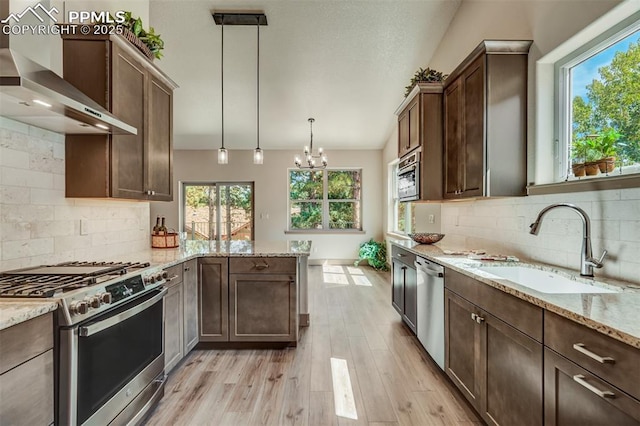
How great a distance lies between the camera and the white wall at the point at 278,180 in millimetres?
7199

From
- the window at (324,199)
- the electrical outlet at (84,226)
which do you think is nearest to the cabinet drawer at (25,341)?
the electrical outlet at (84,226)

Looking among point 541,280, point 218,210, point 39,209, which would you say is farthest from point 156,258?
point 218,210

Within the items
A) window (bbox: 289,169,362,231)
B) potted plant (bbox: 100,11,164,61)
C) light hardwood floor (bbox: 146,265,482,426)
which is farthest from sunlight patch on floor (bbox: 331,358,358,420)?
window (bbox: 289,169,362,231)

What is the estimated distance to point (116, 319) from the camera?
1605mm

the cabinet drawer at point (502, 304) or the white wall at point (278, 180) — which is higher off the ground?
the white wall at point (278, 180)

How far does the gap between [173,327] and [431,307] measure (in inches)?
79.8

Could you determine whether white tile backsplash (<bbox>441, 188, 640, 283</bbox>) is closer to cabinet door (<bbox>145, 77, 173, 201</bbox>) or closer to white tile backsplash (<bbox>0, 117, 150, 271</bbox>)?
cabinet door (<bbox>145, 77, 173, 201</bbox>)

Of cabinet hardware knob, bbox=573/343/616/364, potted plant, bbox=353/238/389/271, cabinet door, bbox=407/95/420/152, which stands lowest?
potted plant, bbox=353/238/389/271

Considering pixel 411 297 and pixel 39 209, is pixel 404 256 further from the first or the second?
pixel 39 209

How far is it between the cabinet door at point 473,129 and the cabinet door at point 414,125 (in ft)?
2.11

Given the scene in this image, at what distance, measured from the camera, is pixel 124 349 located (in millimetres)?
1702

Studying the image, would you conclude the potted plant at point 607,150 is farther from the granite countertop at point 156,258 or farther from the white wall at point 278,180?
the white wall at point 278,180

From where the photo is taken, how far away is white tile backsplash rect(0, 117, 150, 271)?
173 cm

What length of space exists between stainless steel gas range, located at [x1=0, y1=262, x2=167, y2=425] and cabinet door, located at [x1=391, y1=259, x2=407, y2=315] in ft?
7.56
